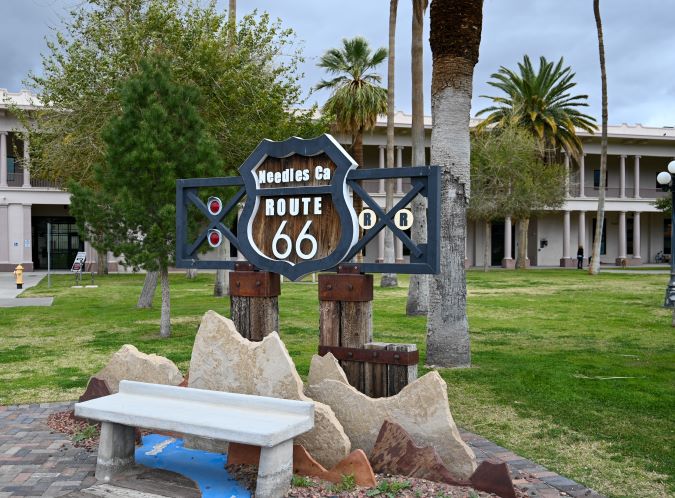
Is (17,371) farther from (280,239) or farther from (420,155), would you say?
(420,155)

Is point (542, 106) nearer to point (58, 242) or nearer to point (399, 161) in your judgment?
point (399, 161)

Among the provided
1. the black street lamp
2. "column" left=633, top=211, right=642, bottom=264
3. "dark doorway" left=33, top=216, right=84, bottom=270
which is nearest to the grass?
the black street lamp

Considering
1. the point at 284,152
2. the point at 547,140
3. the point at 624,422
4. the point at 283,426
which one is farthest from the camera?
the point at 547,140

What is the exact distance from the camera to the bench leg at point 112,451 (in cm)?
486

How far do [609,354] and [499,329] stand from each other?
3107 mm

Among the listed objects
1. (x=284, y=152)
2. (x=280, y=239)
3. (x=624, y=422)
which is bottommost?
(x=624, y=422)

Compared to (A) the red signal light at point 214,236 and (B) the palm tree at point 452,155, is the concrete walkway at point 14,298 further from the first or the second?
(A) the red signal light at point 214,236

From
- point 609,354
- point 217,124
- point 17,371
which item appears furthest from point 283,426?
point 217,124

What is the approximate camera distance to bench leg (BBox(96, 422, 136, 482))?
4855 mm

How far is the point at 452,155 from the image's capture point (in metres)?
8.95

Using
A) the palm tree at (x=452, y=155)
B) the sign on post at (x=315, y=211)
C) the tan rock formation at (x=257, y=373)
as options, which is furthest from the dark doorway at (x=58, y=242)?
the tan rock formation at (x=257, y=373)

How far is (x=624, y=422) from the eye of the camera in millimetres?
6496

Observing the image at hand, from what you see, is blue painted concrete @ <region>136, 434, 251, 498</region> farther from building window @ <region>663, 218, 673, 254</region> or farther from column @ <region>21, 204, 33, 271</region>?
building window @ <region>663, 218, 673, 254</region>

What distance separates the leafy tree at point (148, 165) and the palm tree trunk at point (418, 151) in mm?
4634
